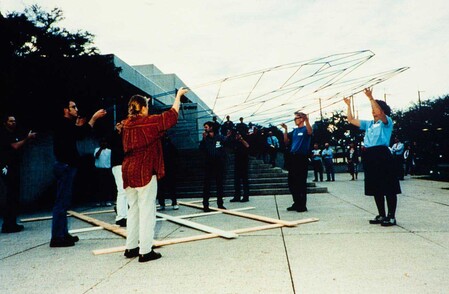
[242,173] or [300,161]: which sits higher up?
[300,161]

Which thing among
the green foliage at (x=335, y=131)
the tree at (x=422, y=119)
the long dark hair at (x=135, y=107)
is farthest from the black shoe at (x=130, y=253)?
the green foliage at (x=335, y=131)

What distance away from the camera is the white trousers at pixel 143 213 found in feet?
9.86

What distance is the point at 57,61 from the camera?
7738 millimetres

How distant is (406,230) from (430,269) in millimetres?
1610

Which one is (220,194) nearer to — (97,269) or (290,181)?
(290,181)

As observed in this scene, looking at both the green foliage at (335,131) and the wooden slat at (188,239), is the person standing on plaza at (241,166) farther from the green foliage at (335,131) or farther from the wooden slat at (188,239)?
the green foliage at (335,131)

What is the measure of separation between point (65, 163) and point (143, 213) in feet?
5.08

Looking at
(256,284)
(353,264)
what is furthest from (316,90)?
(256,284)

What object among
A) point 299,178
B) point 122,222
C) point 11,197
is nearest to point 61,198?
point 122,222

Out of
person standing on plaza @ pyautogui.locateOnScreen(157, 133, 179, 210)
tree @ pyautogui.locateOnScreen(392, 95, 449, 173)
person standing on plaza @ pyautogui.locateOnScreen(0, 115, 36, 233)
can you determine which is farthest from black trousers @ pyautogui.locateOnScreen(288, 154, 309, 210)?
tree @ pyautogui.locateOnScreen(392, 95, 449, 173)

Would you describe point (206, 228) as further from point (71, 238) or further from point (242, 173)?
point (242, 173)

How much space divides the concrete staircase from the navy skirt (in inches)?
202

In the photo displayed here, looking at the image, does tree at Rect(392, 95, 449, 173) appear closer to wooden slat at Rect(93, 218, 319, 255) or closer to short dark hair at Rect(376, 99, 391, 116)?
short dark hair at Rect(376, 99, 391, 116)

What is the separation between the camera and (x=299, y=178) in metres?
5.94
